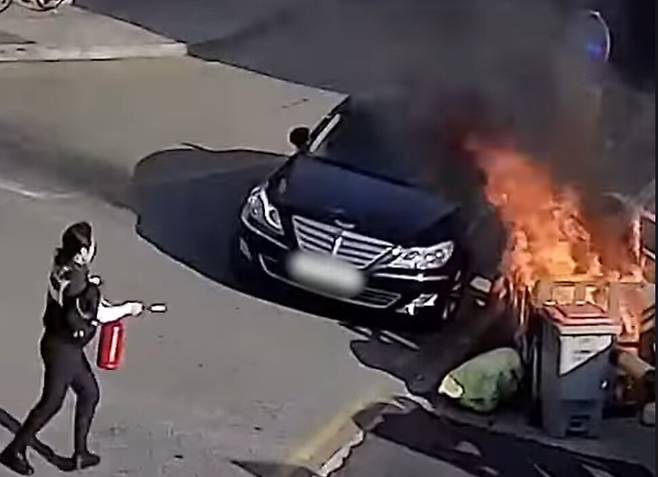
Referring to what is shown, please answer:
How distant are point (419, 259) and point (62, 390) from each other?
338cm

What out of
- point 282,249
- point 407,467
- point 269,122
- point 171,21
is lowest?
point 407,467

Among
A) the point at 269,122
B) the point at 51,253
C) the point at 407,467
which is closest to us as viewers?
the point at 407,467

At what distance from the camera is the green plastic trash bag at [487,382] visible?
10.9m

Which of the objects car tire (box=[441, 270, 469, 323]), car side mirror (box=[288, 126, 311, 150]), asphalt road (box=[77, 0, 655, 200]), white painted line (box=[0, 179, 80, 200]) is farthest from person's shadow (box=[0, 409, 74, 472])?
asphalt road (box=[77, 0, 655, 200])

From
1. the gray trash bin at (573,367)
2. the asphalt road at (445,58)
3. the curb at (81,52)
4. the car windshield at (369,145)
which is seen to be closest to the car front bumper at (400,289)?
the car windshield at (369,145)

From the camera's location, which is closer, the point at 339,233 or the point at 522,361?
the point at 522,361

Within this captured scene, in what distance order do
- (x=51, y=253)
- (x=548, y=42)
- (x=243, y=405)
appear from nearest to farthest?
(x=243, y=405) → (x=51, y=253) → (x=548, y=42)

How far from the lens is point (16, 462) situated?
992 centimetres

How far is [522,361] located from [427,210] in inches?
76.0

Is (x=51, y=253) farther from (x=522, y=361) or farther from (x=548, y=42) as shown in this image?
(x=548, y=42)

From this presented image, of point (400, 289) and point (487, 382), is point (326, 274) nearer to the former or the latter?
point (400, 289)

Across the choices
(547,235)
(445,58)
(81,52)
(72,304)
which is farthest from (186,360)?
(445,58)

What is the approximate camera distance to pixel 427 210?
12562 mm

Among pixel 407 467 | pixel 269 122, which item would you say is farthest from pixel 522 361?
pixel 269 122
